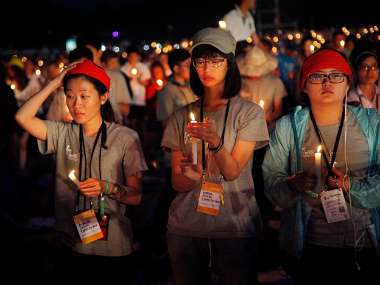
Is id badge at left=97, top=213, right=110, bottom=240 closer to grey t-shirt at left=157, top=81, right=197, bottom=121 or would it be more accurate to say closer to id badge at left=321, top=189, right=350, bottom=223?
id badge at left=321, top=189, right=350, bottom=223

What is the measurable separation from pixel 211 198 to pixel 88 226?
851 millimetres

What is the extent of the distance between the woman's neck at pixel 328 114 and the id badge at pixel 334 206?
1.51 feet

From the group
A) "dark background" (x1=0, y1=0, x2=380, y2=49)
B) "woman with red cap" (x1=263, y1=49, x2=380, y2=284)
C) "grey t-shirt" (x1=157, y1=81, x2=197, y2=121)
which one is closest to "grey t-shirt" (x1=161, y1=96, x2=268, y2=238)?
"woman with red cap" (x1=263, y1=49, x2=380, y2=284)

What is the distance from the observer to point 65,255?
392 centimetres

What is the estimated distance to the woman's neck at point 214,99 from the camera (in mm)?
3695

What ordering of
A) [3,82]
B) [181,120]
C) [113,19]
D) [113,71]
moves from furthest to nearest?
Answer: 1. [113,19]
2. [113,71]
3. [3,82]
4. [181,120]

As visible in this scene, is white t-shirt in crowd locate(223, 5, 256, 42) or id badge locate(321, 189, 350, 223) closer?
id badge locate(321, 189, 350, 223)

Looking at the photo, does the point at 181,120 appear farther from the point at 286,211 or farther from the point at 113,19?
the point at 113,19

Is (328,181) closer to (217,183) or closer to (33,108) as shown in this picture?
(217,183)

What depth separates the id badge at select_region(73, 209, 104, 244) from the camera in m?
3.75

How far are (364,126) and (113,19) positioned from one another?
51.6 metres

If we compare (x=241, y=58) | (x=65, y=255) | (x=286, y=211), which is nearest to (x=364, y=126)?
(x=286, y=211)

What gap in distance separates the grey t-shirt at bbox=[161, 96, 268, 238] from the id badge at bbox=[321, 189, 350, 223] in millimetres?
474

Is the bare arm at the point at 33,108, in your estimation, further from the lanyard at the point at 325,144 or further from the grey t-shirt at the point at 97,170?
the lanyard at the point at 325,144
